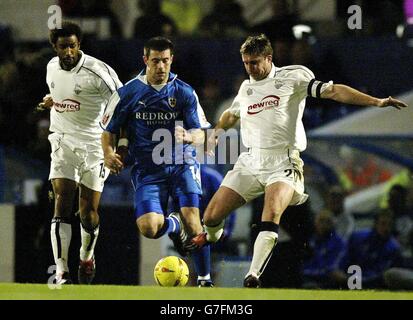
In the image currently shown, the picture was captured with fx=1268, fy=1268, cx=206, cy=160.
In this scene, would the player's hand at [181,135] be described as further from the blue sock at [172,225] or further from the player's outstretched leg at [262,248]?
the player's outstretched leg at [262,248]

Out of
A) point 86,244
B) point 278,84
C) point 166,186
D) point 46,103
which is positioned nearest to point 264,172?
point 278,84

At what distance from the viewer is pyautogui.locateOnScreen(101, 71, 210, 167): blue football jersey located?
947cm

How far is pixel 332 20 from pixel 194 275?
4183 mm

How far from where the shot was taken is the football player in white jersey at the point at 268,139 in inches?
359

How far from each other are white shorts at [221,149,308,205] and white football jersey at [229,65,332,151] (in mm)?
72

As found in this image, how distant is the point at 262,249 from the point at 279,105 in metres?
1.07

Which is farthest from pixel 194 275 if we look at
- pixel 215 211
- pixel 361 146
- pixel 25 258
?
pixel 361 146

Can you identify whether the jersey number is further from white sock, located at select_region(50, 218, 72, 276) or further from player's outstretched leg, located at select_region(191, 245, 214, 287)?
white sock, located at select_region(50, 218, 72, 276)

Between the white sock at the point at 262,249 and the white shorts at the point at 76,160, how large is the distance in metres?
1.53

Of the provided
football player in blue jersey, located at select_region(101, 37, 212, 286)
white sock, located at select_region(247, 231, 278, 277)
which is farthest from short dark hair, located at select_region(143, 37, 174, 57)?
white sock, located at select_region(247, 231, 278, 277)

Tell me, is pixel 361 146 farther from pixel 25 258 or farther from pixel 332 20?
pixel 25 258

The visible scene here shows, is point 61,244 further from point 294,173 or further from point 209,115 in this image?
point 294,173

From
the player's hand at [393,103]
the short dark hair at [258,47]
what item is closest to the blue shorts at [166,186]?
the short dark hair at [258,47]

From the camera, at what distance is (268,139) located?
9.30m
